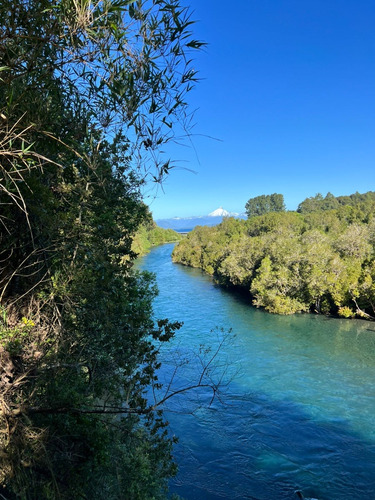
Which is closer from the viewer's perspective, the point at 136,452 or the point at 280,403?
the point at 136,452

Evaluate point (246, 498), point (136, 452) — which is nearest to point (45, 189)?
point (136, 452)

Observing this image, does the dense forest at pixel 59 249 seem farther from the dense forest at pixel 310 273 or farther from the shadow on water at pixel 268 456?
the dense forest at pixel 310 273

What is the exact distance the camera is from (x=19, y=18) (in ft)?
8.68

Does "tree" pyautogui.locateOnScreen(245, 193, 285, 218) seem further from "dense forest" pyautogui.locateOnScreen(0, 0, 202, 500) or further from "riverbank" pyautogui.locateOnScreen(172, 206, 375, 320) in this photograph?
"dense forest" pyautogui.locateOnScreen(0, 0, 202, 500)

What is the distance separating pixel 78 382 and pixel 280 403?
13444 mm

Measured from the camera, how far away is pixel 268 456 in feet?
40.7

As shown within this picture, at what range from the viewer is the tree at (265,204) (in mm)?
138875

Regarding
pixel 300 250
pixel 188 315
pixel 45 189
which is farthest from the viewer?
pixel 300 250

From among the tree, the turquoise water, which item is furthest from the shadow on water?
the tree

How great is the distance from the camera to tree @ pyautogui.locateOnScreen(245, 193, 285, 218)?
139 m

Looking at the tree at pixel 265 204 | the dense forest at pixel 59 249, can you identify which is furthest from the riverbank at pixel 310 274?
the tree at pixel 265 204

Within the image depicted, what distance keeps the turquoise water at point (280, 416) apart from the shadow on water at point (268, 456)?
0.11ft

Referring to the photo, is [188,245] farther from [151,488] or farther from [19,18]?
[19,18]

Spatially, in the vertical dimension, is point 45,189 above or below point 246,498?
above
